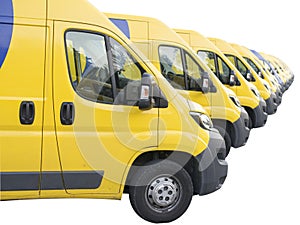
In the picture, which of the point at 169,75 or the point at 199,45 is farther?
the point at 199,45

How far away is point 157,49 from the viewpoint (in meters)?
6.98

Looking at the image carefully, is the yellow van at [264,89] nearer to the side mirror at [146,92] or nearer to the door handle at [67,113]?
the side mirror at [146,92]

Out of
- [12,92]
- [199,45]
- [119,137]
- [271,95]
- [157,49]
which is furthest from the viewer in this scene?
[271,95]

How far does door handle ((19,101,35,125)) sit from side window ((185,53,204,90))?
360 centimetres

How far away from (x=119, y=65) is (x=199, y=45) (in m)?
4.41

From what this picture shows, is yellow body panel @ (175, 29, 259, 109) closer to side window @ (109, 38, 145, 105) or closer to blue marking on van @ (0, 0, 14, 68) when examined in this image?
side window @ (109, 38, 145, 105)

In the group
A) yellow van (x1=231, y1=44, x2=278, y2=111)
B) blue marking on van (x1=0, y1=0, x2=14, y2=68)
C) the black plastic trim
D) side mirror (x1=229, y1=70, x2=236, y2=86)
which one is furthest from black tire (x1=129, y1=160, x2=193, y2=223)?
yellow van (x1=231, y1=44, x2=278, y2=111)

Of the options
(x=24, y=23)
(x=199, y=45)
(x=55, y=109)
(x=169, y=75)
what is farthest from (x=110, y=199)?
(x=199, y=45)

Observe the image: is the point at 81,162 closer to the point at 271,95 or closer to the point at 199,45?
the point at 199,45

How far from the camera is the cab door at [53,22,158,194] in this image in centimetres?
412

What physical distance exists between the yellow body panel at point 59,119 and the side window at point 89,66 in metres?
0.04

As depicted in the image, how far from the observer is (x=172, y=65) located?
23.2 feet

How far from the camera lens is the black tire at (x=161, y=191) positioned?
434 cm

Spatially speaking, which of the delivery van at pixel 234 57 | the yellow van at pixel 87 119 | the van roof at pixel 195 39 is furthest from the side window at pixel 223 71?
the yellow van at pixel 87 119
